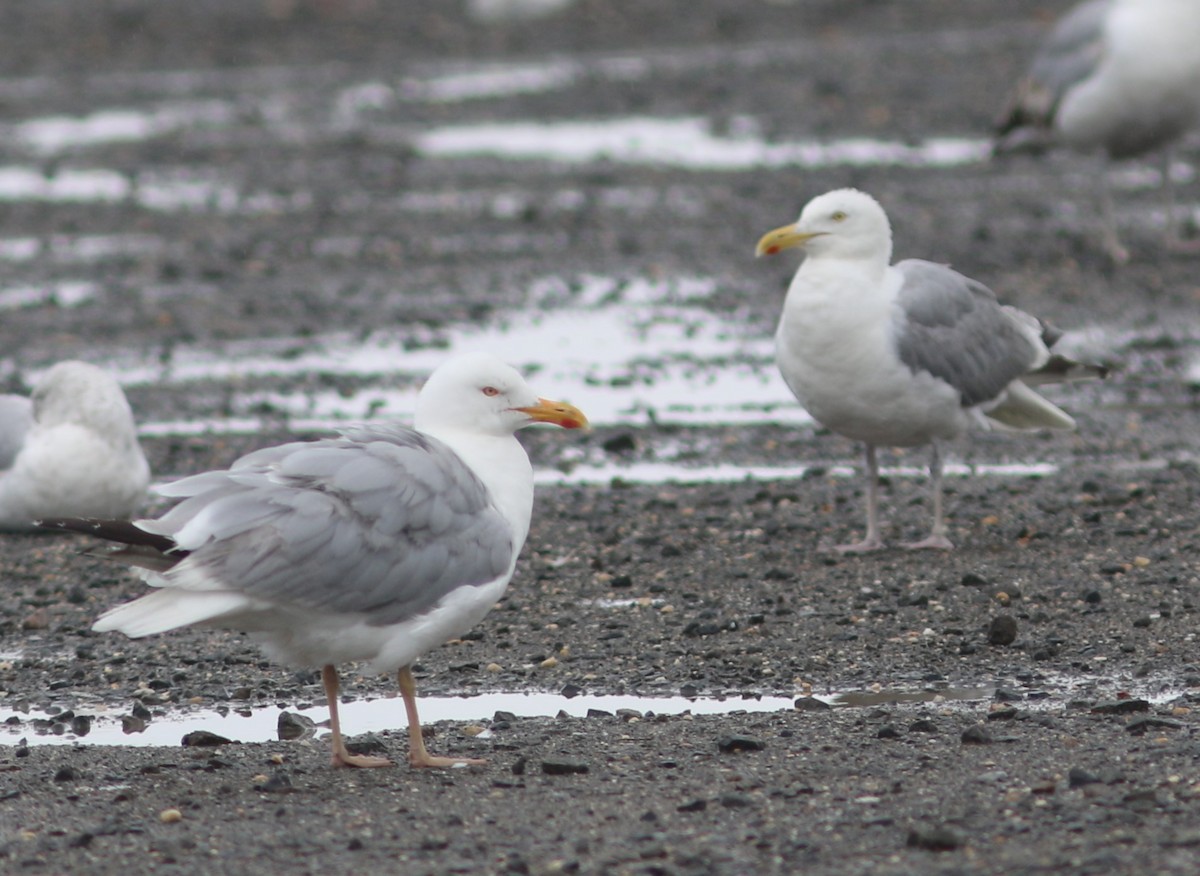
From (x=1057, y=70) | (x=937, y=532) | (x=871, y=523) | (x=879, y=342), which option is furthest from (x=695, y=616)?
(x=1057, y=70)

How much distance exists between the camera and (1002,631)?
21.5ft

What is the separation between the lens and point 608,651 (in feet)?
22.0

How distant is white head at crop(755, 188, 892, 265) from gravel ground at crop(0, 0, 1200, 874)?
1.20 metres

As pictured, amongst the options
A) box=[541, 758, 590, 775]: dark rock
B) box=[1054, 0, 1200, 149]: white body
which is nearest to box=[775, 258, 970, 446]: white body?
box=[541, 758, 590, 775]: dark rock

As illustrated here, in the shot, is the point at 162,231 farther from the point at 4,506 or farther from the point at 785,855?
the point at 785,855

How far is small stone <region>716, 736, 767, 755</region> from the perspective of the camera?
18.1ft

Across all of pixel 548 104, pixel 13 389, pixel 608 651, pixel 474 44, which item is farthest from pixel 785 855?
pixel 474 44

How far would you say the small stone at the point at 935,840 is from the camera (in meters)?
4.57

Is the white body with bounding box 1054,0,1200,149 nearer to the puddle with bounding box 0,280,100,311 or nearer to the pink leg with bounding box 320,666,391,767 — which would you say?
the puddle with bounding box 0,280,100,311

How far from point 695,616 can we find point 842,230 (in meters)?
1.90

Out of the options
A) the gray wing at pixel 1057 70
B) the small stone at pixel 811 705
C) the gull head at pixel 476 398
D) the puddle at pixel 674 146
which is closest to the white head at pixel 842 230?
the gull head at pixel 476 398

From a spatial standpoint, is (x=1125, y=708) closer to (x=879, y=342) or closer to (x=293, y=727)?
(x=879, y=342)

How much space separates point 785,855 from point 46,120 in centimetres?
1645

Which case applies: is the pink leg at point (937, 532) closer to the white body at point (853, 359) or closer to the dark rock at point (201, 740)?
the white body at point (853, 359)
